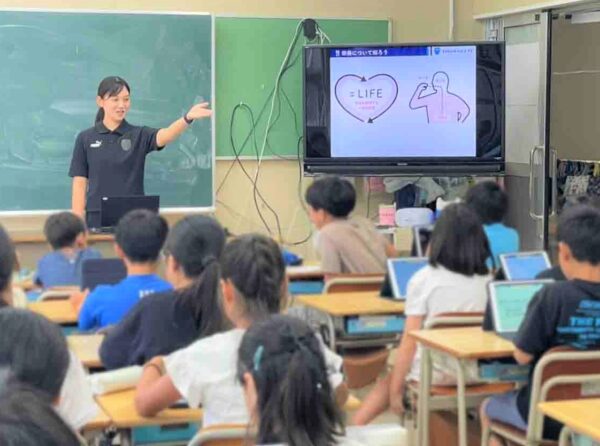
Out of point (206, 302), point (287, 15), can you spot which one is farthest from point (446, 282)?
point (287, 15)

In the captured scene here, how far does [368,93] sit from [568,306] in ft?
14.4

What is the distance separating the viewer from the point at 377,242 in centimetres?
520

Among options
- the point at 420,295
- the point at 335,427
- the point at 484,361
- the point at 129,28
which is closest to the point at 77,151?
the point at 129,28

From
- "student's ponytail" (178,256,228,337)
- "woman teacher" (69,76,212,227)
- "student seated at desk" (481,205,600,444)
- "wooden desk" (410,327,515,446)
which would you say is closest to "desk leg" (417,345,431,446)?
"wooden desk" (410,327,515,446)

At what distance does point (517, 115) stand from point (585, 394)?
15.1ft

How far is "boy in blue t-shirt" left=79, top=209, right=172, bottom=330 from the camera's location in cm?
352

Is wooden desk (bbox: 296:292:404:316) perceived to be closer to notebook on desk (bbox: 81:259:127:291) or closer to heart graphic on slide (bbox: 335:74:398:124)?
notebook on desk (bbox: 81:259:127:291)

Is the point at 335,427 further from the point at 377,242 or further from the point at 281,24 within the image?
the point at 281,24

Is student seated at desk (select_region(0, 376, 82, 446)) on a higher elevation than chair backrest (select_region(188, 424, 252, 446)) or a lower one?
higher

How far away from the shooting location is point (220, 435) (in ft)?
7.82

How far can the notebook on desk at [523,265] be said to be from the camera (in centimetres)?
420

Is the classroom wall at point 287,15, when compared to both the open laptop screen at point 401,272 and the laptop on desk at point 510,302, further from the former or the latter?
the laptop on desk at point 510,302

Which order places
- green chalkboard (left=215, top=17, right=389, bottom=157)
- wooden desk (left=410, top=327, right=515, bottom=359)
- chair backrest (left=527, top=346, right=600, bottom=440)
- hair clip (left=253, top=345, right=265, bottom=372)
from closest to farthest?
1. hair clip (left=253, top=345, right=265, bottom=372)
2. chair backrest (left=527, top=346, right=600, bottom=440)
3. wooden desk (left=410, top=327, right=515, bottom=359)
4. green chalkboard (left=215, top=17, right=389, bottom=157)

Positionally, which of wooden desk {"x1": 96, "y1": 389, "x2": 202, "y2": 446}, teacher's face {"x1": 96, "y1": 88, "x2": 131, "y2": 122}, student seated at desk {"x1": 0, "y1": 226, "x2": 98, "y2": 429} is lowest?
wooden desk {"x1": 96, "y1": 389, "x2": 202, "y2": 446}
